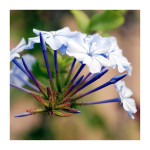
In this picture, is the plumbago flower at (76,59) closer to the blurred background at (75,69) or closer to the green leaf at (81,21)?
the blurred background at (75,69)

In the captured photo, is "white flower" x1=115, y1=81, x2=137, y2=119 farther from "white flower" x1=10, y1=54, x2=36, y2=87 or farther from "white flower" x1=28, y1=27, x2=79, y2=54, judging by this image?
"white flower" x1=10, y1=54, x2=36, y2=87

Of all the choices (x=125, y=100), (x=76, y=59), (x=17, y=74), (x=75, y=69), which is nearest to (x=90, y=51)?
(x=76, y=59)

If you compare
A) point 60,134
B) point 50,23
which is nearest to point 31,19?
point 50,23

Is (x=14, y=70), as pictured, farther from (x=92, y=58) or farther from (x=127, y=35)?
(x=127, y=35)

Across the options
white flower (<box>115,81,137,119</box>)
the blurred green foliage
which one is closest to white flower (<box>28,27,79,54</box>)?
white flower (<box>115,81,137,119</box>)

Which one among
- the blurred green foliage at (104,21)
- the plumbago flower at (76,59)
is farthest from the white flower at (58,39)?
the blurred green foliage at (104,21)
